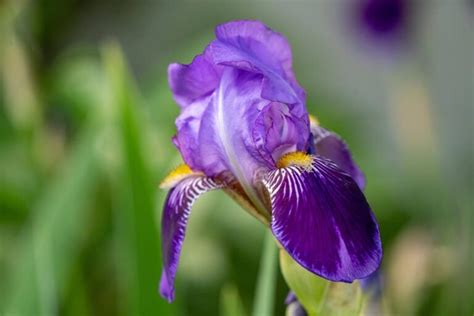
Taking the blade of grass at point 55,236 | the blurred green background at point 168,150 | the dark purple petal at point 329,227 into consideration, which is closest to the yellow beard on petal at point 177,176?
the dark purple petal at point 329,227

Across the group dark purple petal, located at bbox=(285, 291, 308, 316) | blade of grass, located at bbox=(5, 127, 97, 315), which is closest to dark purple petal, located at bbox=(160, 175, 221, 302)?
dark purple petal, located at bbox=(285, 291, 308, 316)

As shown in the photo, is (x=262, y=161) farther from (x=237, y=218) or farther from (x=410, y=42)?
(x=410, y=42)

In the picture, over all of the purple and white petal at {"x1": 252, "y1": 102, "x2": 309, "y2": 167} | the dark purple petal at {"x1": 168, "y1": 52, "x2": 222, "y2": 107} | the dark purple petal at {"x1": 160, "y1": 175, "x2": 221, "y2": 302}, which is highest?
the dark purple petal at {"x1": 168, "y1": 52, "x2": 222, "y2": 107}

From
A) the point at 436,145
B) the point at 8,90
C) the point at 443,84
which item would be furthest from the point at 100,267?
the point at 443,84

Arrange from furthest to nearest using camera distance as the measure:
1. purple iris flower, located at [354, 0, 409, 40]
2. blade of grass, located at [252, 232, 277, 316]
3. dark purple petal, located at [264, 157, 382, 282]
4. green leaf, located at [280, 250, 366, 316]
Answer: purple iris flower, located at [354, 0, 409, 40] → blade of grass, located at [252, 232, 277, 316] → green leaf, located at [280, 250, 366, 316] → dark purple petal, located at [264, 157, 382, 282]

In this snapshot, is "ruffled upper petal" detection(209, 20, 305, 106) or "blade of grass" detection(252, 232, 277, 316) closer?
"ruffled upper petal" detection(209, 20, 305, 106)

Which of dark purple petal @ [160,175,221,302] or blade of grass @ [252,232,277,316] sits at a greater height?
dark purple petal @ [160,175,221,302]

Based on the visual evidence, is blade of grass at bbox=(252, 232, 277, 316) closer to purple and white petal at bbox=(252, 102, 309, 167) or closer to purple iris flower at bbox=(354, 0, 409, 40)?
purple and white petal at bbox=(252, 102, 309, 167)

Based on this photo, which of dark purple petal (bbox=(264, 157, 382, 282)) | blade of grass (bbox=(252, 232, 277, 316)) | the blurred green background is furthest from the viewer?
the blurred green background
